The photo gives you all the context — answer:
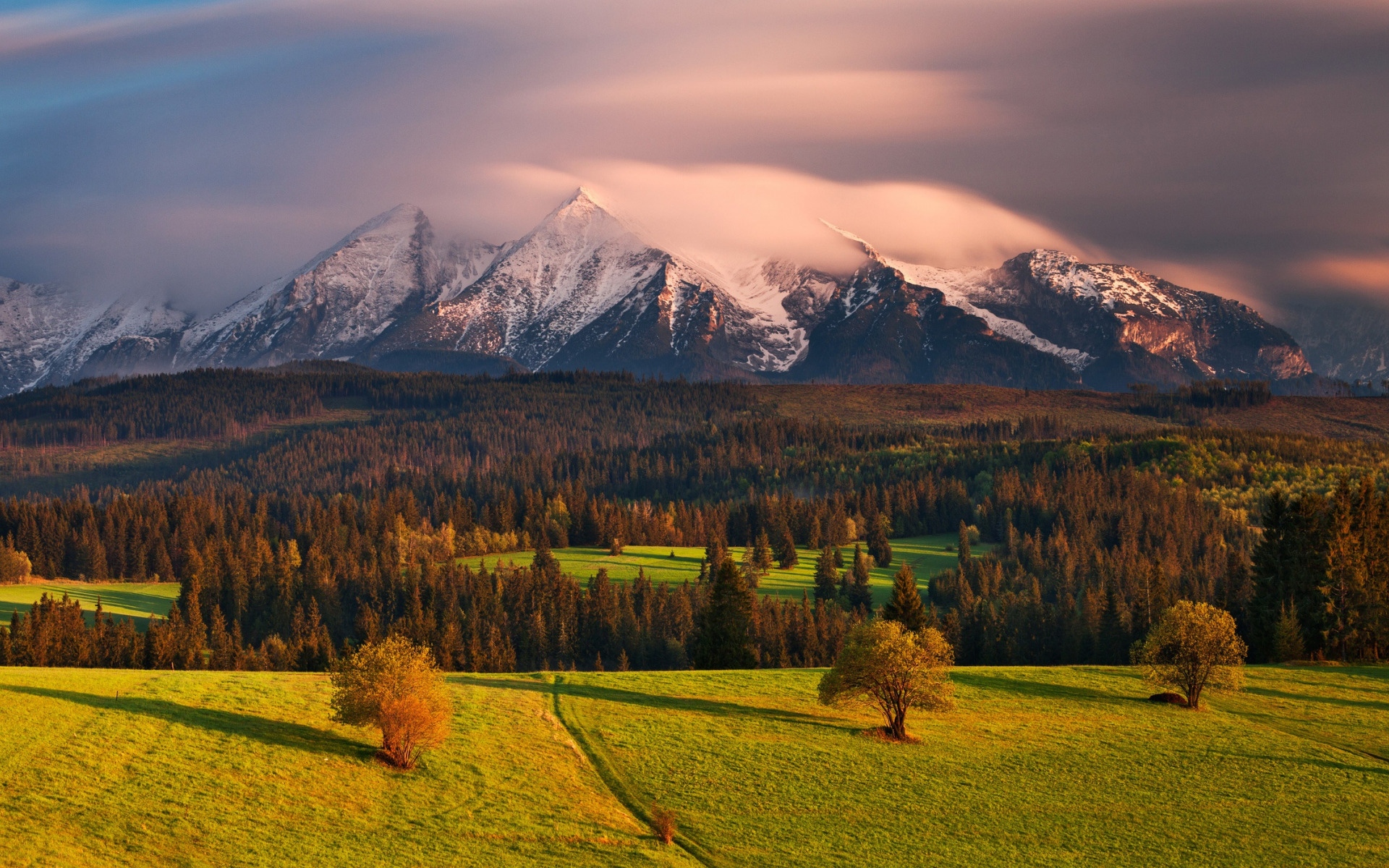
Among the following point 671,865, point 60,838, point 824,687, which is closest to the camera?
point 60,838

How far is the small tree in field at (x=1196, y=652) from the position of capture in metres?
84.0

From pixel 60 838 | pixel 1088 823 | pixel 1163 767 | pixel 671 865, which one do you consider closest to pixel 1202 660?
pixel 1163 767

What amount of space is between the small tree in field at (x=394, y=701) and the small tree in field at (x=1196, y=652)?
50.2m

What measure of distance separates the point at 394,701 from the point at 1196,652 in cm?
5424

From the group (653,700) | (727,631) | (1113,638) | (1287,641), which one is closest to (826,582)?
(1113,638)

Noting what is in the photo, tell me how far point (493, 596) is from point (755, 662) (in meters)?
73.4

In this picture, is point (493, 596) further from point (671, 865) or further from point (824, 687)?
point (671, 865)

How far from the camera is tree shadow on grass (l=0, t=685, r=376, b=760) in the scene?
6531cm

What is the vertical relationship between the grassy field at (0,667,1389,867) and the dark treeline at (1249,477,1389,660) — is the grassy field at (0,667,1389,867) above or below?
below

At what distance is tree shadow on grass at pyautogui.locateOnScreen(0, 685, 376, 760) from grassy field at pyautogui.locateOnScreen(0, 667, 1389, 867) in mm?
190

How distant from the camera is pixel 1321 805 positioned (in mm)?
64812

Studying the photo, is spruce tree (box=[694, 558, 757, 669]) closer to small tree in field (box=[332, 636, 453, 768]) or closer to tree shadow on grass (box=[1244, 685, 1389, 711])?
tree shadow on grass (box=[1244, 685, 1389, 711])

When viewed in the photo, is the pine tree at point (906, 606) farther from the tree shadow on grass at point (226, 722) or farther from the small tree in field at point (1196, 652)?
the tree shadow on grass at point (226, 722)

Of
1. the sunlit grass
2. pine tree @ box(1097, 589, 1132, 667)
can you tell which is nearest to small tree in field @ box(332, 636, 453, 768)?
the sunlit grass
